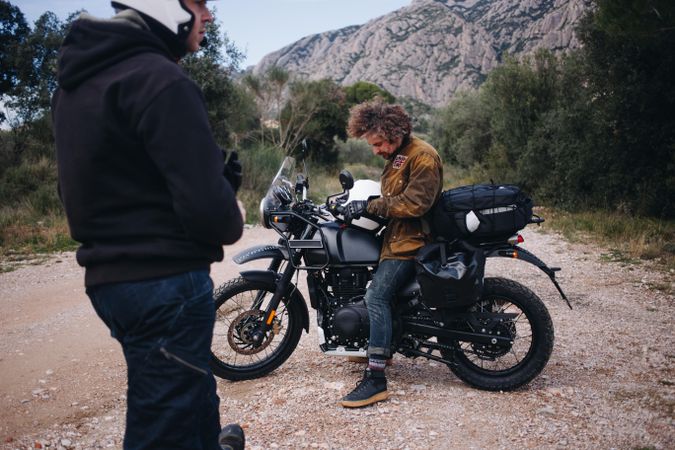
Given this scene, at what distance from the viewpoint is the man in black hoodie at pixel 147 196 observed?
5.30 ft

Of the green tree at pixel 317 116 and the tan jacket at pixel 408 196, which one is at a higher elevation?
the green tree at pixel 317 116

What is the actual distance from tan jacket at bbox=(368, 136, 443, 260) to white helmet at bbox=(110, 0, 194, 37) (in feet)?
7.00

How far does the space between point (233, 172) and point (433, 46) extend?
103 meters

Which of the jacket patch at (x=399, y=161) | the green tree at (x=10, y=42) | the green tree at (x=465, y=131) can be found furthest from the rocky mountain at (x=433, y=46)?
the jacket patch at (x=399, y=161)

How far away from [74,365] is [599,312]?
5.37 meters

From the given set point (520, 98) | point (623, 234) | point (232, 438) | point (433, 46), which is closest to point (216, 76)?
point (520, 98)

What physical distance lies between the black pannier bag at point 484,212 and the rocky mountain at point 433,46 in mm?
63360

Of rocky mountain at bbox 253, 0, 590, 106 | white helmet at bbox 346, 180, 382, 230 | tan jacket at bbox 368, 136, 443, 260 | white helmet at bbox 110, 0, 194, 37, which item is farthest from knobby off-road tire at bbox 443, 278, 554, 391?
rocky mountain at bbox 253, 0, 590, 106

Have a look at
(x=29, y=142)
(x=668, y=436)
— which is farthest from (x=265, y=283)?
(x=29, y=142)

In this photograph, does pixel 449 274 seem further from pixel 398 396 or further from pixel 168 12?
pixel 168 12

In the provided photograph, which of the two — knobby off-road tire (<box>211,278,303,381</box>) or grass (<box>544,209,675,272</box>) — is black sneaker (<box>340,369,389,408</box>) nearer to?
knobby off-road tire (<box>211,278,303,381</box>)

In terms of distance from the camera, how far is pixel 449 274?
3637 mm

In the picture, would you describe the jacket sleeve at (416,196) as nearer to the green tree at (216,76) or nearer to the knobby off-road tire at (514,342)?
the knobby off-road tire at (514,342)

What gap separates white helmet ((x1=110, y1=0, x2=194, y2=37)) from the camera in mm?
1755
